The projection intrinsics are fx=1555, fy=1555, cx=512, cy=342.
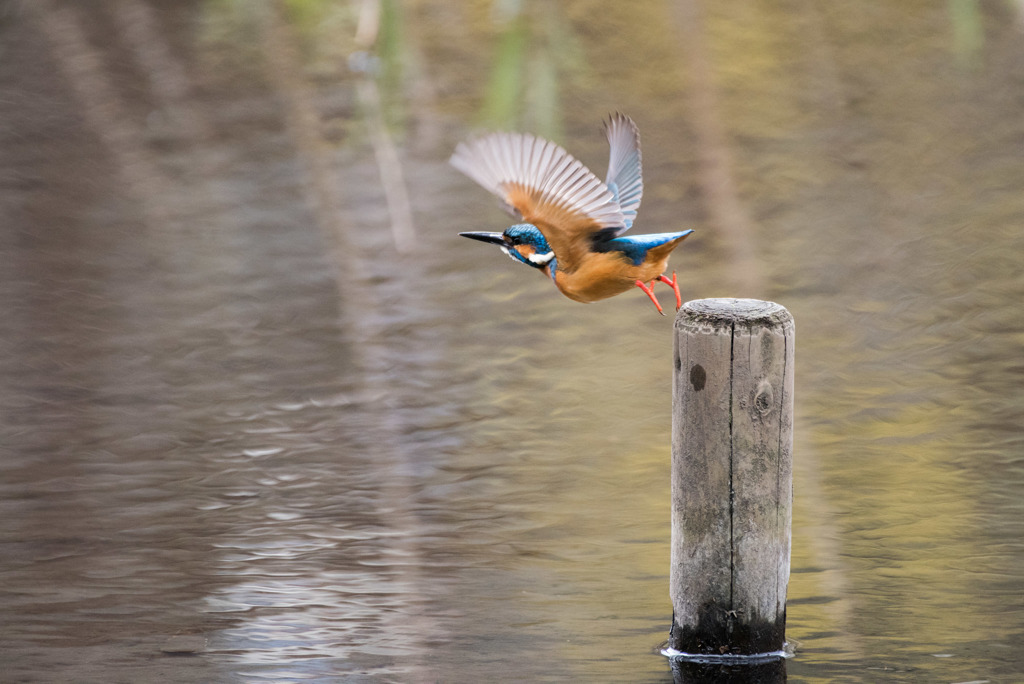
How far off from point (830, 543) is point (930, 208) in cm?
434

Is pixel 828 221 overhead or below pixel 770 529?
overhead

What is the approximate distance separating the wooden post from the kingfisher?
196 mm

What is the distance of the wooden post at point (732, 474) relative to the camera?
3.68 meters

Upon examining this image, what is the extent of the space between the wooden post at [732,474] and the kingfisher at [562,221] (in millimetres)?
196

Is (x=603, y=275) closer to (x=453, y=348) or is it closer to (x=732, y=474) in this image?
(x=732, y=474)

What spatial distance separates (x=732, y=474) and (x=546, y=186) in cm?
84

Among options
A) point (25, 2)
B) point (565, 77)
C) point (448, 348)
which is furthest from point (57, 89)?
point (448, 348)

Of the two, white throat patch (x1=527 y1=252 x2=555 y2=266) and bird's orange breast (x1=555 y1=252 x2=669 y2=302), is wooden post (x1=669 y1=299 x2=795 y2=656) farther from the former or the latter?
white throat patch (x1=527 y1=252 x2=555 y2=266)

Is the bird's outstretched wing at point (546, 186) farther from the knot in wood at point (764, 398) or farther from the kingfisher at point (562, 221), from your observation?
the knot in wood at point (764, 398)

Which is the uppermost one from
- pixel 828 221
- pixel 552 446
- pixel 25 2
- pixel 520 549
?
pixel 25 2

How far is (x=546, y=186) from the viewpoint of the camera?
11.6 feet

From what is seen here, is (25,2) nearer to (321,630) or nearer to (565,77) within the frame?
(565,77)

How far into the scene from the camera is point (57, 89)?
11.4 m

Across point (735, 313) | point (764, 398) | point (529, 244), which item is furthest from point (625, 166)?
point (764, 398)
